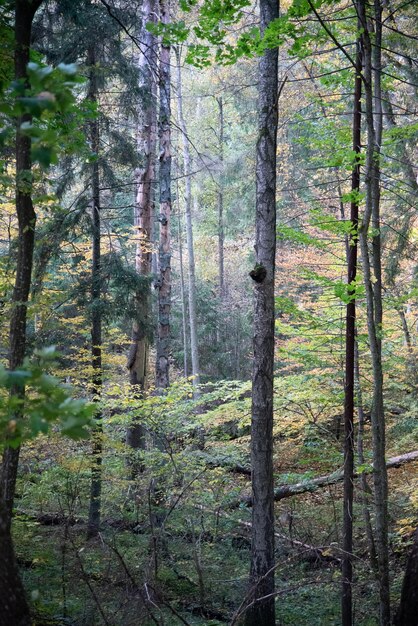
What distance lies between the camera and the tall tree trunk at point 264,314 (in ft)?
18.3

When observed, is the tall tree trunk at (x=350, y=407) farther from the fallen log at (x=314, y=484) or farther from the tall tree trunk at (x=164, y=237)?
the tall tree trunk at (x=164, y=237)

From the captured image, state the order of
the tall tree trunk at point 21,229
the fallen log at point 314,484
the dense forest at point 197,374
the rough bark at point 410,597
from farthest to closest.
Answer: the fallen log at point 314,484 → the dense forest at point 197,374 → the tall tree trunk at point 21,229 → the rough bark at point 410,597

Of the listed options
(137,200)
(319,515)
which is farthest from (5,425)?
(137,200)

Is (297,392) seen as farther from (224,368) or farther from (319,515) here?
(224,368)

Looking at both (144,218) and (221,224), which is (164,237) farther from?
(221,224)

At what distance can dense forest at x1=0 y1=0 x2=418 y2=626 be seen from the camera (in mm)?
4293

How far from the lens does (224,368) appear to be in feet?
69.1

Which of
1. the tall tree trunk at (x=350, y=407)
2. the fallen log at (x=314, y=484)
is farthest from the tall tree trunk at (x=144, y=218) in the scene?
the tall tree trunk at (x=350, y=407)

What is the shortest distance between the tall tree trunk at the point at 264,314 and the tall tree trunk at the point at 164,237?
4838 mm

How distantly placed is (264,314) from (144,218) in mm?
6215

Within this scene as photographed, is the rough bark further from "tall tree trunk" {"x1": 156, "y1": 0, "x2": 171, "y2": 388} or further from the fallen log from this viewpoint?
"tall tree trunk" {"x1": 156, "y1": 0, "x2": 171, "y2": 388}

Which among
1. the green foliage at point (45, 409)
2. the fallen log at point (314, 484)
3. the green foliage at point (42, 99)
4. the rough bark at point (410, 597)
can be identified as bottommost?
the fallen log at point (314, 484)

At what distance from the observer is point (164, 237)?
11211 millimetres

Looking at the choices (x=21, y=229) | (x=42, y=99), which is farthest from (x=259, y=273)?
(x=42, y=99)
